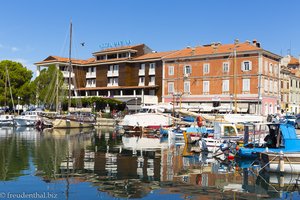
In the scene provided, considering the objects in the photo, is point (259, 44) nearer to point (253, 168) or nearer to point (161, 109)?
point (161, 109)

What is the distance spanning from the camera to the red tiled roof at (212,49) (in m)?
65.8

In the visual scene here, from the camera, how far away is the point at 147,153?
1224 inches

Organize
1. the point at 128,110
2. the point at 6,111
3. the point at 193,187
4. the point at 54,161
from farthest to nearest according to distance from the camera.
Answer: the point at 6,111 < the point at 128,110 < the point at 54,161 < the point at 193,187

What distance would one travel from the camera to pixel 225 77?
67000 mm

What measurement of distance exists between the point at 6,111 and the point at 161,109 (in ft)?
127

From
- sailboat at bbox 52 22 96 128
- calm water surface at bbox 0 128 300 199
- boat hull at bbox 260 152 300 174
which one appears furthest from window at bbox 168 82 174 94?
Result: boat hull at bbox 260 152 300 174

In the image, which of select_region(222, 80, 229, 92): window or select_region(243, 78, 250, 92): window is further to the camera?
select_region(222, 80, 229, 92): window

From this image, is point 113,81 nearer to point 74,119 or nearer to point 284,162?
point 74,119

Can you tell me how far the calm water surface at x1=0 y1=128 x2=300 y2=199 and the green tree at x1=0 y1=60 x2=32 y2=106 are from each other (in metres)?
49.4

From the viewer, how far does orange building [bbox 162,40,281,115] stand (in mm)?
64250

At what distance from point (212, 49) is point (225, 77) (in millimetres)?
6292

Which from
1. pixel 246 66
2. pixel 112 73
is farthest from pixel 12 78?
pixel 246 66

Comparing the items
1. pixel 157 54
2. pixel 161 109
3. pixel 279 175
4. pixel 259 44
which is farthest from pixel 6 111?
pixel 279 175

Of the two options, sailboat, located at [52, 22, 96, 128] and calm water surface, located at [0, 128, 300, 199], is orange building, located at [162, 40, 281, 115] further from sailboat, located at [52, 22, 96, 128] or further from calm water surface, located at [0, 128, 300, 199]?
calm water surface, located at [0, 128, 300, 199]
